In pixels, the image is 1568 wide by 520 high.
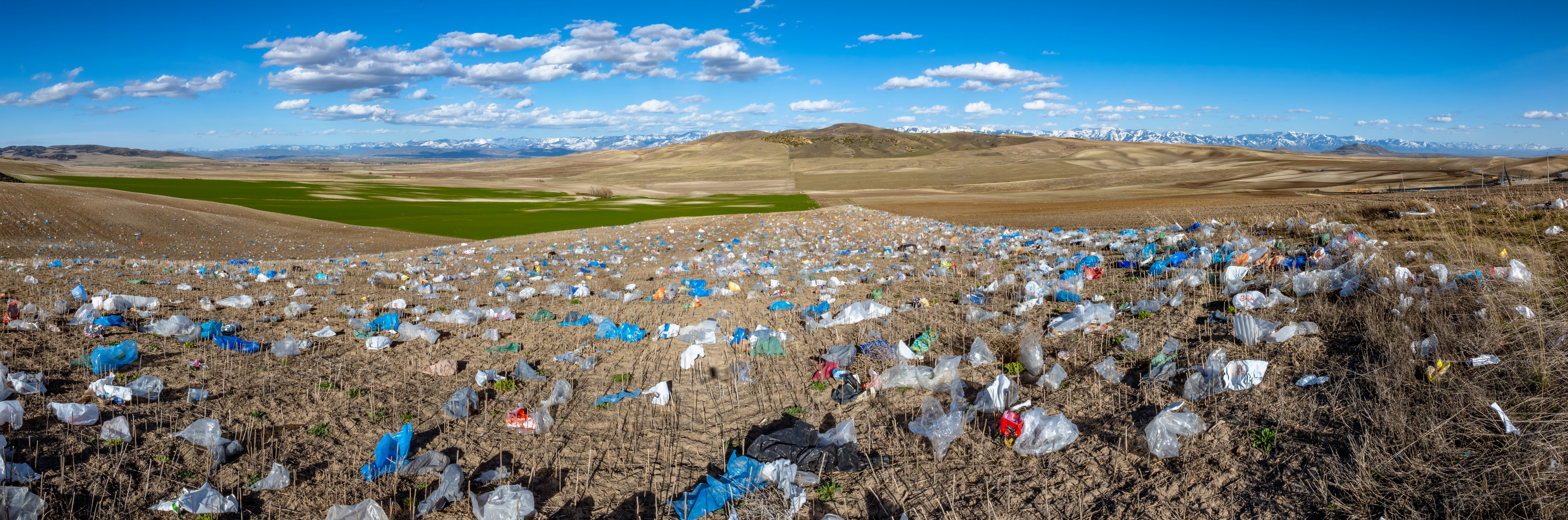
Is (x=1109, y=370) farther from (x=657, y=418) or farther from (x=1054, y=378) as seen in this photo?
(x=657, y=418)

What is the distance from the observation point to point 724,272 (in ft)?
41.0

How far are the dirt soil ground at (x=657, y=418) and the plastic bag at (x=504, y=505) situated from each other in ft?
0.61

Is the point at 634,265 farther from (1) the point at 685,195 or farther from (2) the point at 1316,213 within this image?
(1) the point at 685,195

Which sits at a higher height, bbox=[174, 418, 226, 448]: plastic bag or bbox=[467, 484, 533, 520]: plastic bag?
bbox=[174, 418, 226, 448]: plastic bag

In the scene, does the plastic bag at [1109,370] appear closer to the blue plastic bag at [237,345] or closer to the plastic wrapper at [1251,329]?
the plastic wrapper at [1251,329]

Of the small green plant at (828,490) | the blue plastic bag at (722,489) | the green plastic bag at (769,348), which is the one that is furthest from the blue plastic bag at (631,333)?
the small green plant at (828,490)

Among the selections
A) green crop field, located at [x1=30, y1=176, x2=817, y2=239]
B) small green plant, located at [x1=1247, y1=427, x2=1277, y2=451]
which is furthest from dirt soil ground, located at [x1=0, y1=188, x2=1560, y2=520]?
green crop field, located at [x1=30, y1=176, x2=817, y2=239]

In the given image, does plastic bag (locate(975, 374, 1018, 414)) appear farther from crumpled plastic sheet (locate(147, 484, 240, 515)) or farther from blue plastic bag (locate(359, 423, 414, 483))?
crumpled plastic sheet (locate(147, 484, 240, 515))

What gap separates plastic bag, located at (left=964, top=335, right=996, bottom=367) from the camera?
621 cm

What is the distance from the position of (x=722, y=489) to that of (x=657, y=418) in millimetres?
1445

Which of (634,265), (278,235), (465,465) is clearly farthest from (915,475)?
(278,235)

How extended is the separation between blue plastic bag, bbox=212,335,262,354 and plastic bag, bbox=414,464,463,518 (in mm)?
3666

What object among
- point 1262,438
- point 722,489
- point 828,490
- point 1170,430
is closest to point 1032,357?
point 1170,430

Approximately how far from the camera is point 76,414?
15.0ft
